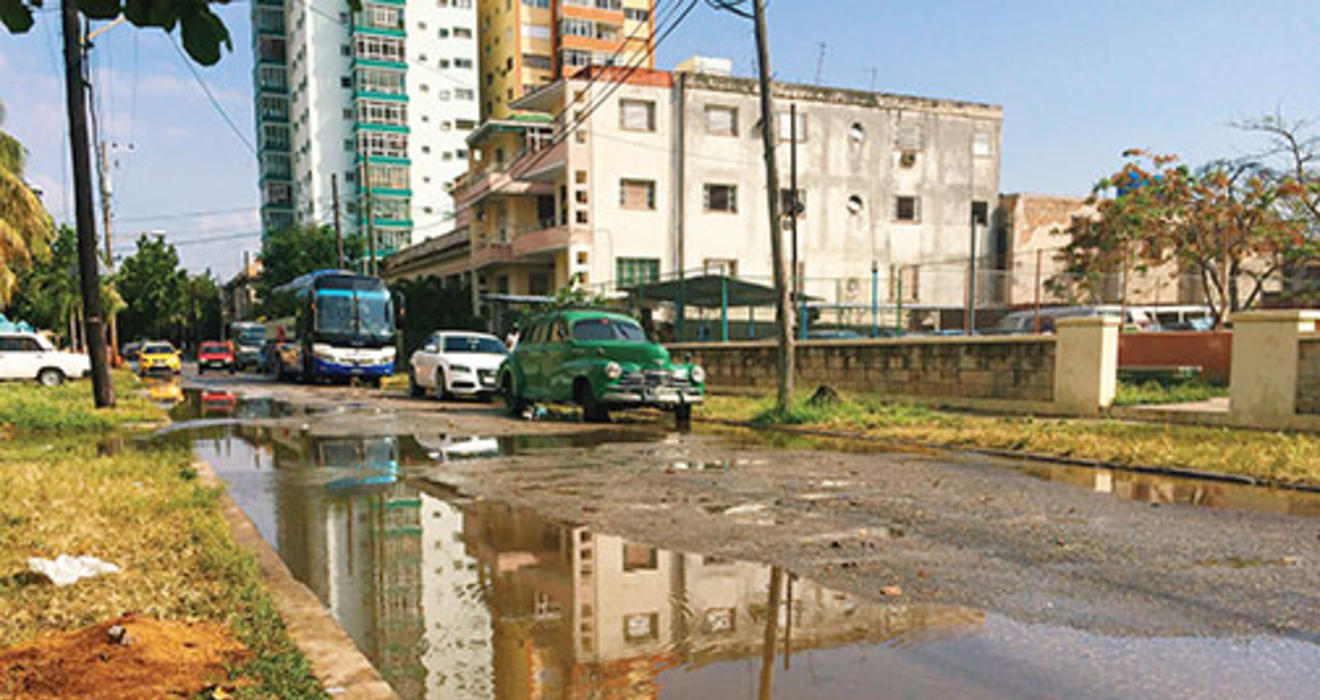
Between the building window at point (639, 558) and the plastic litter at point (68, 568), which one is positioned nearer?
the plastic litter at point (68, 568)

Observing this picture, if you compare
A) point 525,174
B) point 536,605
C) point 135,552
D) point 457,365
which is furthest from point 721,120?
point 536,605

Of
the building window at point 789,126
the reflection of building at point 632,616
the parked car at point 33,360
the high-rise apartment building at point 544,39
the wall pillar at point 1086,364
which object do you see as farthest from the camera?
the high-rise apartment building at point 544,39

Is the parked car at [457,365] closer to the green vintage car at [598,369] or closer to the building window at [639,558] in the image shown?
the green vintage car at [598,369]

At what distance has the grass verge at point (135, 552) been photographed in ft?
12.4

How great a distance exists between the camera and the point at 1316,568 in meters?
5.07

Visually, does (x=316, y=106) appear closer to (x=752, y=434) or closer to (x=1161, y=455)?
(x=752, y=434)

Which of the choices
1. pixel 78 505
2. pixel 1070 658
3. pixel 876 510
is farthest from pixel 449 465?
pixel 1070 658

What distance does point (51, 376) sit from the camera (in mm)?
25438

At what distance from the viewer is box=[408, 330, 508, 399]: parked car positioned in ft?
63.1

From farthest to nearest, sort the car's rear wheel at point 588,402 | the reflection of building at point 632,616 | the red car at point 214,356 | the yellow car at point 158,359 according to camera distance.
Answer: the red car at point 214,356
the yellow car at point 158,359
the car's rear wheel at point 588,402
the reflection of building at point 632,616

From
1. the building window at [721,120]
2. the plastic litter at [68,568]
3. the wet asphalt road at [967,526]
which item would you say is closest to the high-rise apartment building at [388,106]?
the building window at [721,120]

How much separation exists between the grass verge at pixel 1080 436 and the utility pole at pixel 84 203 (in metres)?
11.1

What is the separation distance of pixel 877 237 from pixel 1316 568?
37377 millimetres

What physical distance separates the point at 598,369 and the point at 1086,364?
7950 mm
